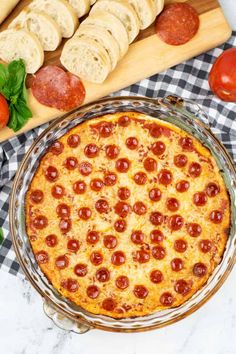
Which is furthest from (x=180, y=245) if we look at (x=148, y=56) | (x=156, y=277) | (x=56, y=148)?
(x=148, y=56)

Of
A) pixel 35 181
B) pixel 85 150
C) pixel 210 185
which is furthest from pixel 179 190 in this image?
pixel 35 181

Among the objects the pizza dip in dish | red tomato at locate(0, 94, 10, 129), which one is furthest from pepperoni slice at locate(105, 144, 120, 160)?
red tomato at locate(0, 94, 10, 129)

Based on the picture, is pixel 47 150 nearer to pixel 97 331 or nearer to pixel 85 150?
pixel 85 150

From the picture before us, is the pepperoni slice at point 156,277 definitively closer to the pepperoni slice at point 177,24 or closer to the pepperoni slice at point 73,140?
the pepperoni slice at point 73,140

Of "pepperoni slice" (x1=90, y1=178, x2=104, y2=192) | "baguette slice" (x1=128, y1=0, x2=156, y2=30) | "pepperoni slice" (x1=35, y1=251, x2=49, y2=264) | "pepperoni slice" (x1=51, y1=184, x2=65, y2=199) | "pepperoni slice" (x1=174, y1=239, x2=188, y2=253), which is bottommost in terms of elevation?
"pepperoni slice" (x1=174, y1=239, x2=188, y2=253)

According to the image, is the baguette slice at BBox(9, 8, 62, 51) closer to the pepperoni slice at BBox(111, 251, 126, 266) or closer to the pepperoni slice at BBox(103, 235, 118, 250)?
the pepperoni slice at BBox(103, 235, 118, 250)

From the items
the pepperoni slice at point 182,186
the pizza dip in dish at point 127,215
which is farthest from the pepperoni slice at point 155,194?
the pepperoni slice at point 182,186

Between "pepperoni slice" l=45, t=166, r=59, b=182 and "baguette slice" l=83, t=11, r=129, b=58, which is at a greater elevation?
"baguette slice" l=83, t=11, r=129, b=58
